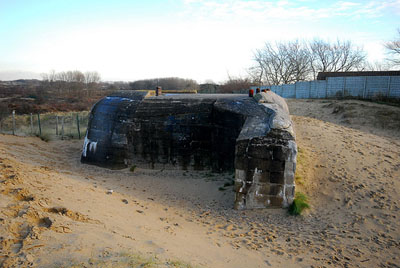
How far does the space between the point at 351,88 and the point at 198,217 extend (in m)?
16.0

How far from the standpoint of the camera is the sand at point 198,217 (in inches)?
131

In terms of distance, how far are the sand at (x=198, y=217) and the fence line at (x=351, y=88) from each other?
377 inches

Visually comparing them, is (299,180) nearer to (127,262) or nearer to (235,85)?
(127,262)

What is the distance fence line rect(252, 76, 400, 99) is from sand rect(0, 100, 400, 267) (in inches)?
377

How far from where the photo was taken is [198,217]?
17.7ft

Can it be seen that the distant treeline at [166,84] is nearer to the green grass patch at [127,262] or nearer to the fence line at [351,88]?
the fence line at [351,88]

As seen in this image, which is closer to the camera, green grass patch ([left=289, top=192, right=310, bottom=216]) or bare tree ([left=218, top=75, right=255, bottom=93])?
green grass patch ([left=289, top=192, right=310, bottom=216])

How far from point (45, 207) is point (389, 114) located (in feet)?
45.1

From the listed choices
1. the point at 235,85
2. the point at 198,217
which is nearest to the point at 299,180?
the point at 198,217

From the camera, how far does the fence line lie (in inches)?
642

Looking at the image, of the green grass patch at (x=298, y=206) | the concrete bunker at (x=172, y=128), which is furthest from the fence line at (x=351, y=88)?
the green grass patch at (x=298, y=206)

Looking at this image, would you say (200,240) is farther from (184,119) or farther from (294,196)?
(184,119)

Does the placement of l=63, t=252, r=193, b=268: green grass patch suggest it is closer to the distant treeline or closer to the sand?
the sand

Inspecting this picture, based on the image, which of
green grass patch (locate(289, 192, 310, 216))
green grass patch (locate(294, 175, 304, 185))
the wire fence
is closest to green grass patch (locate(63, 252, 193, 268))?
green grass patch (locate(289, 192, 310, 216))
